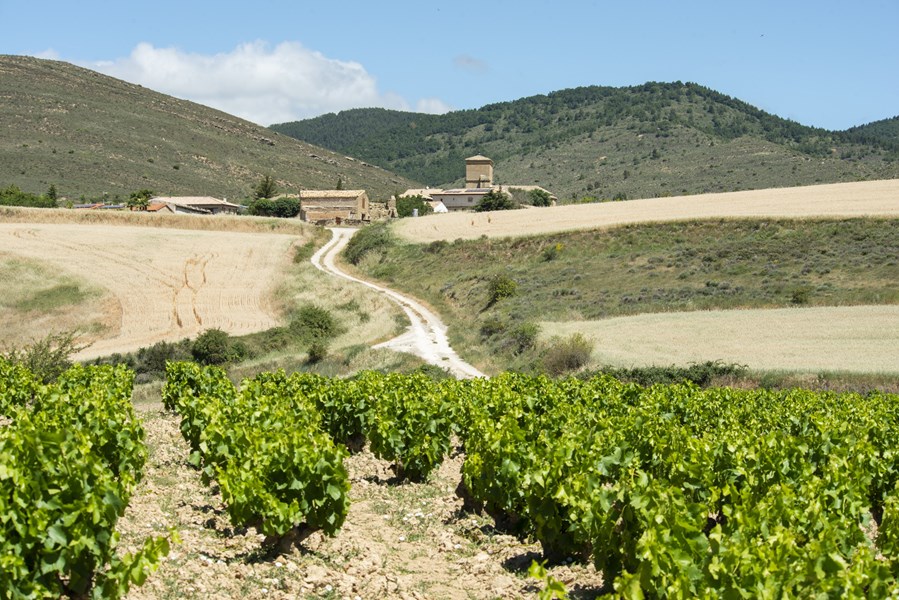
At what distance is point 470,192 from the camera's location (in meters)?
134

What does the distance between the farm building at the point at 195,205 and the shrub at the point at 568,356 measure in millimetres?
74827

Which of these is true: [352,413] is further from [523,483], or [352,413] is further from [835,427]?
[835,427]

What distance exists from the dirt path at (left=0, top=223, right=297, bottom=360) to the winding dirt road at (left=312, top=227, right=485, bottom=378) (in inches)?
301

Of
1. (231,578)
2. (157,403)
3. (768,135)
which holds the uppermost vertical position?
(768,135)

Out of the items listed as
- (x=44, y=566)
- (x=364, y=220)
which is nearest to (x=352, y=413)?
(x=44, y=566)

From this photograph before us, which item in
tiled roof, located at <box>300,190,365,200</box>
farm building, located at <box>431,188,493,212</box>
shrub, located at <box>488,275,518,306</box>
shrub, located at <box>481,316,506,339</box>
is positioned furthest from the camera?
farm building, located at <box>431,188,493,212</box>

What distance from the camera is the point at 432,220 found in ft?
311

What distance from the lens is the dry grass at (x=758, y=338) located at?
33.7 m

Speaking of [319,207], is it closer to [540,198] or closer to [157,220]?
[157,220]

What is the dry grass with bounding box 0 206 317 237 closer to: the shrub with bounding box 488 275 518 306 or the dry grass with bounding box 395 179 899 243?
the dry grass with bounding box 395 179 899 243

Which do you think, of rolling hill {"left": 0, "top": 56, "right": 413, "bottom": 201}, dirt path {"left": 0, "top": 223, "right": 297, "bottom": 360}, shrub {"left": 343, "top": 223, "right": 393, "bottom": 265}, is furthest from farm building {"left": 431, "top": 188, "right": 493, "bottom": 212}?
dirt path {"left": 0, "top": 223, "right": 297, "bottom": 360}

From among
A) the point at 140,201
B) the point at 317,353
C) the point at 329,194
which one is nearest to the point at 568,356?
the point at 317,353

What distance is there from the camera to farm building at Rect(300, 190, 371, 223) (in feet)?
356

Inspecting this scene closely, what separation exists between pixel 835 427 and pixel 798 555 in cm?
846
